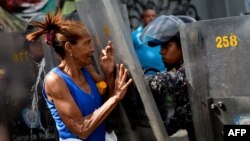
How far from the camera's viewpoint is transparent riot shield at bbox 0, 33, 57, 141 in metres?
3.96

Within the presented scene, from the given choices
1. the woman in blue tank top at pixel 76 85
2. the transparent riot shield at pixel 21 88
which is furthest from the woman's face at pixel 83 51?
the transparent riot shield at pixel 21 88

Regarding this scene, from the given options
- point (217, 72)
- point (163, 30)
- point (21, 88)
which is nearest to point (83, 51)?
point (163, 30)

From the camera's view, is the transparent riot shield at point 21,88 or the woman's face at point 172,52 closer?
the woman's face at point 172,52

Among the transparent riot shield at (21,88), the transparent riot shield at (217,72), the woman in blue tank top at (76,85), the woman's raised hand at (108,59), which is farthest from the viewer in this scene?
the transparent riot shield at (21,88)

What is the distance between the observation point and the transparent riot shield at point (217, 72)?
2449 millimetres

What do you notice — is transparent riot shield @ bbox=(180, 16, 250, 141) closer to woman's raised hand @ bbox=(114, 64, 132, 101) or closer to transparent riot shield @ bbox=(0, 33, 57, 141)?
woman's raised hand @ bbox=(114, 64, 132, 101)

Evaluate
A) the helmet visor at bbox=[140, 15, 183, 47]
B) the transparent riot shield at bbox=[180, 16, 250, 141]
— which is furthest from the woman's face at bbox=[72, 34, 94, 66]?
the transparent riot shield at bbox=[180, 16, 250, 141]

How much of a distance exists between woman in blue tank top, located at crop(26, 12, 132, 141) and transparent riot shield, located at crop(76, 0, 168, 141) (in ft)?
0.19

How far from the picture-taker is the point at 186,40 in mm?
2594

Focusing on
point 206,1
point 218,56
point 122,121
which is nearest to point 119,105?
point 122,121

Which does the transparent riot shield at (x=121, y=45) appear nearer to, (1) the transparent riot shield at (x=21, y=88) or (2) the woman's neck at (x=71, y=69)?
(2) the woman's neck at (x=71, y=69)

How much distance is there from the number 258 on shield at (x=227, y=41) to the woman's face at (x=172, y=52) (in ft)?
1.20

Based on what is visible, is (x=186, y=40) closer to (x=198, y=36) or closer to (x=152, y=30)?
(x=198, y=36)

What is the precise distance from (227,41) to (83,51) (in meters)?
0.79
